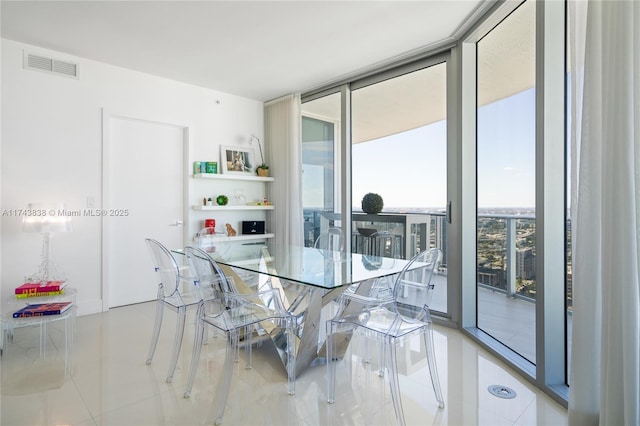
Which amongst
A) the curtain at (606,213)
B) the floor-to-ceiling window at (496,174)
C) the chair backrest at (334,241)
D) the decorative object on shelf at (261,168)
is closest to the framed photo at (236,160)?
the decorative object on shelf at (261,168)

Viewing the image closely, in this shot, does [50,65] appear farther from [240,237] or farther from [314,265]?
[314,265]

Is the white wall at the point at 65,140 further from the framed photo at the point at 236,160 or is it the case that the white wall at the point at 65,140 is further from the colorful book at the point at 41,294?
the framed photo at the point at 236,160

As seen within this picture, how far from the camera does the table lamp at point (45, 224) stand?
3109mm

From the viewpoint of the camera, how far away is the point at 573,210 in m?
1.69

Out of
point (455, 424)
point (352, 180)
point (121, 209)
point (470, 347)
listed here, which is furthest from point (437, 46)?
point (121, 209)

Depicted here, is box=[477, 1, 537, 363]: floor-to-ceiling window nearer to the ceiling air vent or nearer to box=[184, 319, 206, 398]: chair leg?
box=[184, 319, 206, 398]: chair leg

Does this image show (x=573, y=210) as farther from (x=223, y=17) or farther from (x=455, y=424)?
(x=223, y=17)

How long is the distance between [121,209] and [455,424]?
12.8 ft

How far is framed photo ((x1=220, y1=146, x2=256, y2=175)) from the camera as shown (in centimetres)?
483

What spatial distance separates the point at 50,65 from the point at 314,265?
341 centimetres

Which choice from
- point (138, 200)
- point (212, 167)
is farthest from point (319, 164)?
point (138, 200)

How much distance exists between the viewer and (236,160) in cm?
497

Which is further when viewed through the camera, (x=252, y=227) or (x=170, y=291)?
(x=252, y=227)

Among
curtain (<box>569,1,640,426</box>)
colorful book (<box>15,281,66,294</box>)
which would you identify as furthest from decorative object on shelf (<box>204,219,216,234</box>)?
curtain (<box>569,1,640,426</box>)
